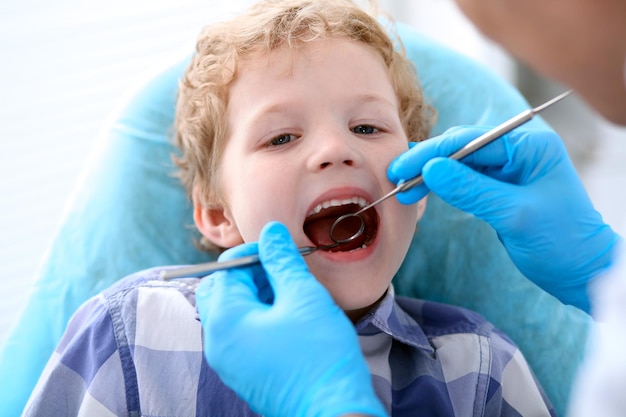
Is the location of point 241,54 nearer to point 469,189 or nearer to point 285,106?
point 285,106

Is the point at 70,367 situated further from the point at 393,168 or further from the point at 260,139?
the point at 393,168

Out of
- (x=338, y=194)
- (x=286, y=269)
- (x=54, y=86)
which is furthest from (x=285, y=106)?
(x=54, y=86)

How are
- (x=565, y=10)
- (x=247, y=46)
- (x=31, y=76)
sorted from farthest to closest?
(x=31, y=76)
(x=247, y=46)
(x=565, y=10)

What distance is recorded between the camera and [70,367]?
1.37m

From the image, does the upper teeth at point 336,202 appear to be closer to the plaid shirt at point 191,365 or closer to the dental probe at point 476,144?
the dental probe at point 476,144

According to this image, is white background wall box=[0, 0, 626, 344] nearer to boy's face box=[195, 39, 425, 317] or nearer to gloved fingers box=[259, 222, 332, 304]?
boy's face box=[195, 39, 425, 317]

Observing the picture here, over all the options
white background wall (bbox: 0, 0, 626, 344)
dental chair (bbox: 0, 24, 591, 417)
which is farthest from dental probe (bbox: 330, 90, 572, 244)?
white background wall (bbox: 0, 0, 626, 344)

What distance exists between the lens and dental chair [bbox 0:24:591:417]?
1.65m

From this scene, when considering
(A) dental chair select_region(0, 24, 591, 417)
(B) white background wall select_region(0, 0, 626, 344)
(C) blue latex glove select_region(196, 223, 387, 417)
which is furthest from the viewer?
(B) white background wall select_region(0, 0, 626, 344)

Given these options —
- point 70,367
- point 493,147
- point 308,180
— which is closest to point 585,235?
point 493,147

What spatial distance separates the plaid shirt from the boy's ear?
0.32 feet

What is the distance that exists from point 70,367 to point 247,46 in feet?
2.15

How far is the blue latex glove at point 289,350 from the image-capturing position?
1.09m

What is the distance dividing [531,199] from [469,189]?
12cm
